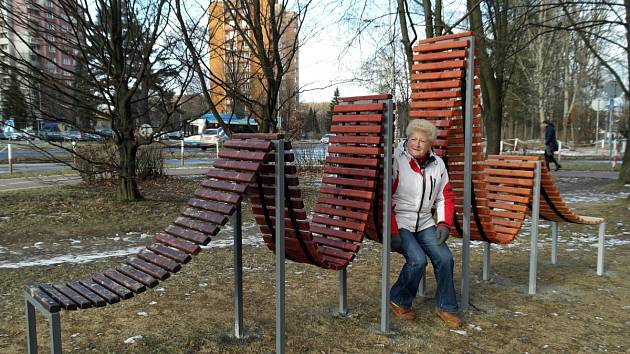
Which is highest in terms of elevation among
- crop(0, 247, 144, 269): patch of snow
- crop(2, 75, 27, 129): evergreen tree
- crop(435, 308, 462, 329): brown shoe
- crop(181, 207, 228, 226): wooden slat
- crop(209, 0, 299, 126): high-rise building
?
crop(209, 0, 299, 126): high-rise building

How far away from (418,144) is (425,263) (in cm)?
84

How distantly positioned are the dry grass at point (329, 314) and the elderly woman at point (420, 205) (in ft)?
1.43

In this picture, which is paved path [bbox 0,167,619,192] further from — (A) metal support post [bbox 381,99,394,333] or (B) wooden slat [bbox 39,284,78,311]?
(A) metal support post [bbox 381,99,394,333]

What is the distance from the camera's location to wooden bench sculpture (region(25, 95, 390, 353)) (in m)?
2.67

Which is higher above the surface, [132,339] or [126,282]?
[126,282]

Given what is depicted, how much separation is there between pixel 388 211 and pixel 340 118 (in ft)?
2.55

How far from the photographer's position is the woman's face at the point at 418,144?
11.7 ft

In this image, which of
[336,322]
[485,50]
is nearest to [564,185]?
[485,50]

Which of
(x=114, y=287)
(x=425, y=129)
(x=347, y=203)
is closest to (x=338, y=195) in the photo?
(x=347, y=203)

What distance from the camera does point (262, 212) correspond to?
10.7 ft

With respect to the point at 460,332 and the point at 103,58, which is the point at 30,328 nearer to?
the point at 460,332

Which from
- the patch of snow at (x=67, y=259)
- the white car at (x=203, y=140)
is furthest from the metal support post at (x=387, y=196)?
the white car at (x=203, y=140)

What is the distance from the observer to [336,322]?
382 centimetres

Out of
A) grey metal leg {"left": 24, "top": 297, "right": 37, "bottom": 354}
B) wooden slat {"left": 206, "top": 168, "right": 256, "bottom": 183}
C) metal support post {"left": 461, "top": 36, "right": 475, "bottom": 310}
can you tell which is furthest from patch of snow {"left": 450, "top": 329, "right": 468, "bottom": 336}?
grey metal leg {"left": 24, "top": 297, "right": 37, "bottom": 354}
